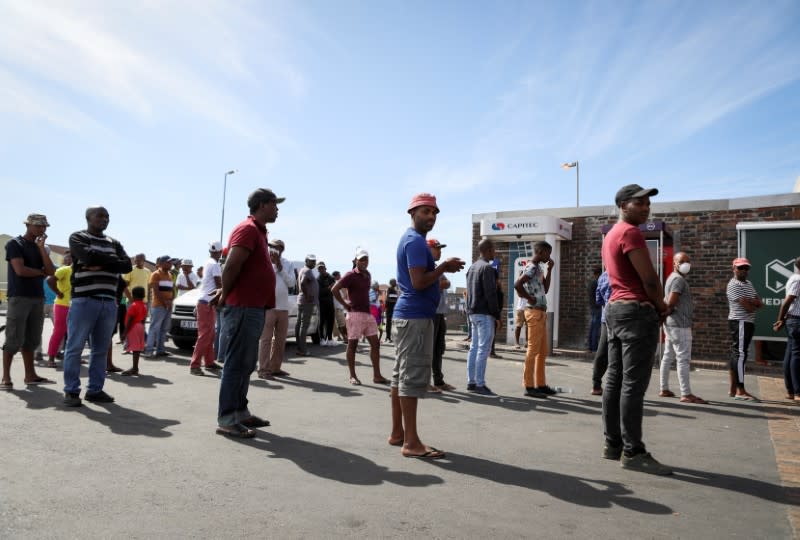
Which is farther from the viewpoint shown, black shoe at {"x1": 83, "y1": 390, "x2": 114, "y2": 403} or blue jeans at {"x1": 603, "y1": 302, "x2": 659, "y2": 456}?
black shoe at {"x1": 83, "y1": 390, "x2": 114, "y2": 403}

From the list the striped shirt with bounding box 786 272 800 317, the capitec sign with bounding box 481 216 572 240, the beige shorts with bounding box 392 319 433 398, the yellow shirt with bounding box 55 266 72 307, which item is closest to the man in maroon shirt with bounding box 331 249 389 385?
the beige shorts with bounding box 392 319 433 398

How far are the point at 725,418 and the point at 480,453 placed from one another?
11.5ft

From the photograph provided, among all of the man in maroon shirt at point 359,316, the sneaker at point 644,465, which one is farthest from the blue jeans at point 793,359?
the man in maroon shirt at point 359,316

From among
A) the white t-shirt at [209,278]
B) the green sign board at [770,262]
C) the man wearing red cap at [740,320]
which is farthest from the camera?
the green sign board at [770,262]

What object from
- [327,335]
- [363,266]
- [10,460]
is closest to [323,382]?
[363,266]

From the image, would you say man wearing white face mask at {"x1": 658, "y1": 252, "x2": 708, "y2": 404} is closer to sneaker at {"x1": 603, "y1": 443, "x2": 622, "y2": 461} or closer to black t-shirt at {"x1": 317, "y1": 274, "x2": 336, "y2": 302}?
sneaker at {"x1": 603, "y1": 443, "x2": 622, "y2": 461}

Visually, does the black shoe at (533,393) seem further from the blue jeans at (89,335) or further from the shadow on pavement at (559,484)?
the blue jeans at (89,335)

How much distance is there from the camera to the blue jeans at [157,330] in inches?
404

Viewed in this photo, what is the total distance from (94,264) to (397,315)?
337 centimetres

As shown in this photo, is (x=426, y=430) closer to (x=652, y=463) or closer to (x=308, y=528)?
(x=652, y=463)

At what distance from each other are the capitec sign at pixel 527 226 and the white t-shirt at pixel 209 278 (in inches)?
332

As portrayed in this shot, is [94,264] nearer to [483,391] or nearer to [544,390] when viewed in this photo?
[483,391]

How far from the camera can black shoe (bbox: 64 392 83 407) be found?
553 centimetres

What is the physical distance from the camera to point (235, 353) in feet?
15.7
